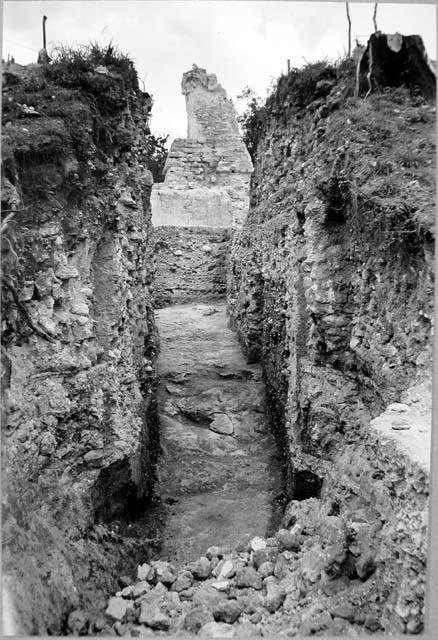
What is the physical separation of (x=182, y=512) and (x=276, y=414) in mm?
1438

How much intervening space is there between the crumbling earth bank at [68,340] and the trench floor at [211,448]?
37 cm

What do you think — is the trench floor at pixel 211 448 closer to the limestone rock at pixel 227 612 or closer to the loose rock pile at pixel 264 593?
the loose rock pile at pixel 264 593

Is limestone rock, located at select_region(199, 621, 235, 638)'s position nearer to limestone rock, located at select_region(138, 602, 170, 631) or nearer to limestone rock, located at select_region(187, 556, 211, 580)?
limestone rock, located at select_region(138, 602, 170, 631)

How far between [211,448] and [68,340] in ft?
7.14

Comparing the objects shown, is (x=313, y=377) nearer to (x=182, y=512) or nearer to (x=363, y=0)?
(x=182, y=512)

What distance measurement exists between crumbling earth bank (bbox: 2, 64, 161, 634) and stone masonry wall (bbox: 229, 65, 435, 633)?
136cm

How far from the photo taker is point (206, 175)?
984 cm

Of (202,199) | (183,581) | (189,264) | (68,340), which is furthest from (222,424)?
(202,199)

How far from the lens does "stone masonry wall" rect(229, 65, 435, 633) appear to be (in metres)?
2.42

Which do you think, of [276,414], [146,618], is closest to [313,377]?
[276,414]

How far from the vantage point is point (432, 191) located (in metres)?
2.83

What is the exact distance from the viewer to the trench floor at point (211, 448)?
3762 mm

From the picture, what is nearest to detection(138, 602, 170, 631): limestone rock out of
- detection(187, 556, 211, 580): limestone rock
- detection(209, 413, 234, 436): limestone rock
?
detection(187, 556, 211, 580): limestone rock

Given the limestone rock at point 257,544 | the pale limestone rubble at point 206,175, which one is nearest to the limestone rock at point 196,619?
the limestone rock at point 257,544
